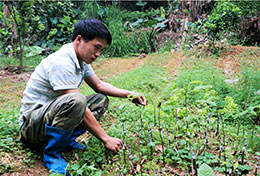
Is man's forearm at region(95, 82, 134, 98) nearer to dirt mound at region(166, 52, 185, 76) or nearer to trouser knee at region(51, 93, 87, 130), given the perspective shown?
trouser knee at region(51, 93, 87, 130)

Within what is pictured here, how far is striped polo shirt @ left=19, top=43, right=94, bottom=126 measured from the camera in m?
2.00

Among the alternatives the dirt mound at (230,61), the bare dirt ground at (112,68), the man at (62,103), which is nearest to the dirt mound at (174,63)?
the bare dirt ground at (112,68)

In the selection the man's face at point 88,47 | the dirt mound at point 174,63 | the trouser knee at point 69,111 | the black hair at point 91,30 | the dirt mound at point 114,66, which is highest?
the black hair at point 91,30

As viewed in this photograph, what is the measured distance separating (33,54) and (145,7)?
22.2 feet

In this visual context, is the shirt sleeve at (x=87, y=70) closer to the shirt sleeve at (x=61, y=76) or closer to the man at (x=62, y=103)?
the man at (x=62, y=103)

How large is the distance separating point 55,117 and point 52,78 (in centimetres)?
36

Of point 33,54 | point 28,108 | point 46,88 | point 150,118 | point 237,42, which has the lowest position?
point 33,54

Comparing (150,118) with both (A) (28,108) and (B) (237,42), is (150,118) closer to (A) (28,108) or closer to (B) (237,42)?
(A) (28,108)

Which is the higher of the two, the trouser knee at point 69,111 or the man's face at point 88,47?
the man's face at point 88,47

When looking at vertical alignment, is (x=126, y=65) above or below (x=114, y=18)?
below

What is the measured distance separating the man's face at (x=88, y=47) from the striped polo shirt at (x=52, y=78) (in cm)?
8

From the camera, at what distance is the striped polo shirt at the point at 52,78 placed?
1997 millimetres

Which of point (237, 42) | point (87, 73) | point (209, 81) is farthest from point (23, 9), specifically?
point (237, 42)

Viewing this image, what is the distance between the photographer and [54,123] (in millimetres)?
1939
